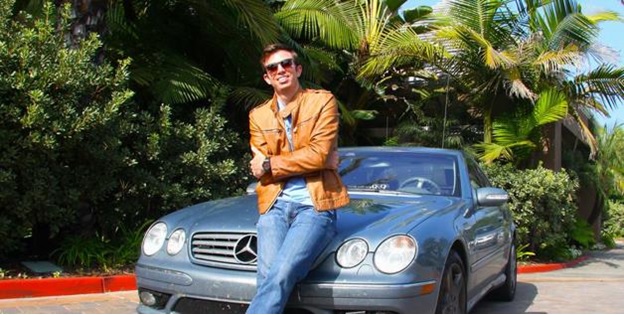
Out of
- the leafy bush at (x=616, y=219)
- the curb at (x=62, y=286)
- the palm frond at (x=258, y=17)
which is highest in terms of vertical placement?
the palm frond at (x=258, y=17)

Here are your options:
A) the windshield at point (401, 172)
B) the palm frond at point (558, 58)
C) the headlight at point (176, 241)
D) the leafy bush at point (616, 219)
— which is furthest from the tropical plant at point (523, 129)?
the leafy bush at point (616, 219)

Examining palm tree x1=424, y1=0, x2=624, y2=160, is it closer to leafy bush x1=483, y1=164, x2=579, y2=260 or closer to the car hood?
leafy bush x1=483, y1=164, x2=579, y2=260

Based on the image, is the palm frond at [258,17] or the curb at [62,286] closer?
the curb at [62,286]

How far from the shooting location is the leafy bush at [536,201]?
10359 millimetres

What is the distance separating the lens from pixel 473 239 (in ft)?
15.6

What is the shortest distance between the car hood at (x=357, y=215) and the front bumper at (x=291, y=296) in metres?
0.30

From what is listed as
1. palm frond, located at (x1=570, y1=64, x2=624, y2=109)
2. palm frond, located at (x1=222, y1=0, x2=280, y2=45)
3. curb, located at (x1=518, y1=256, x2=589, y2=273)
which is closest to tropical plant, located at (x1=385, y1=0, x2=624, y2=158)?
palm frond, located at (x1=570, y1=64, x2=624, y2=109)

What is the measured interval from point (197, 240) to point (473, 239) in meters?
1.95

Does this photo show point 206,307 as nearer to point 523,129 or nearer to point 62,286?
point 62,286

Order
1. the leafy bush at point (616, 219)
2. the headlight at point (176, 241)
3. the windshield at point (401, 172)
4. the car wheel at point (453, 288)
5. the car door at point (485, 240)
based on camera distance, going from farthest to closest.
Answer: the leafy bush at point (616, 219) → the windshield at point (401, 172) → the car door at point (485, 240) → the headlight at point (176, 241) → the car wheel at point (453, 288)

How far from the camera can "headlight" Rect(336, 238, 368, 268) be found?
3.68 m

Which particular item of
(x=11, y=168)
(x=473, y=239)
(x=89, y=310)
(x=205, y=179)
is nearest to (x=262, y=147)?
(x=473, y=239)

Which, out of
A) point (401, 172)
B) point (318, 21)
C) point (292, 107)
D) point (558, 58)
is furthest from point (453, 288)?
point (558, 58)

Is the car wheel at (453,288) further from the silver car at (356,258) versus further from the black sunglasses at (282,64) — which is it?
the black sunglasses at (282,64)
